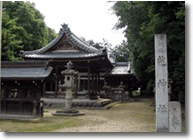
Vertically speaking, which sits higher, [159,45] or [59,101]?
[159,45]

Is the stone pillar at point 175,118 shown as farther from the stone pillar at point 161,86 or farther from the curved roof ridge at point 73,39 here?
the curved roof ridge at point 73,39

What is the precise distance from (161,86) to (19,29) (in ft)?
60.7

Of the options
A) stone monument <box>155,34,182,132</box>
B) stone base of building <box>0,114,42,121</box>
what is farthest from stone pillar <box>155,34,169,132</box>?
stone base of building <box>0,114,42,121</box>

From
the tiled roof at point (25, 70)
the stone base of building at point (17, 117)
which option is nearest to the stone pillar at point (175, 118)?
the tiled roof at point (25, 70)

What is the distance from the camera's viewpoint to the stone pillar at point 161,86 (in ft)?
19.0

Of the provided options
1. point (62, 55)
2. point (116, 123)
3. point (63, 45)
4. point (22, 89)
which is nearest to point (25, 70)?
point (22, 89)

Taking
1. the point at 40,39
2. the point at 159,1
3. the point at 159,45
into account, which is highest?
the point at 40,39

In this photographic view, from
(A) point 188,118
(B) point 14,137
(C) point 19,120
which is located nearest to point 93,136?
(B) point 14,137

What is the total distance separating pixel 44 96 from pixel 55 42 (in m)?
4.54

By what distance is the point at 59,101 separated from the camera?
47.0 ft

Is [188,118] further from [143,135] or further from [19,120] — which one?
[19,120]

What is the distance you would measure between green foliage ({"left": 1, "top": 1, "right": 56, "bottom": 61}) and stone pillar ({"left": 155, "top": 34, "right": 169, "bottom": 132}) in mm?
15144

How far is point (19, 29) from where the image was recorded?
20.5m

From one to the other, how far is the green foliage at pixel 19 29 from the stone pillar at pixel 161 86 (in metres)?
15.1
